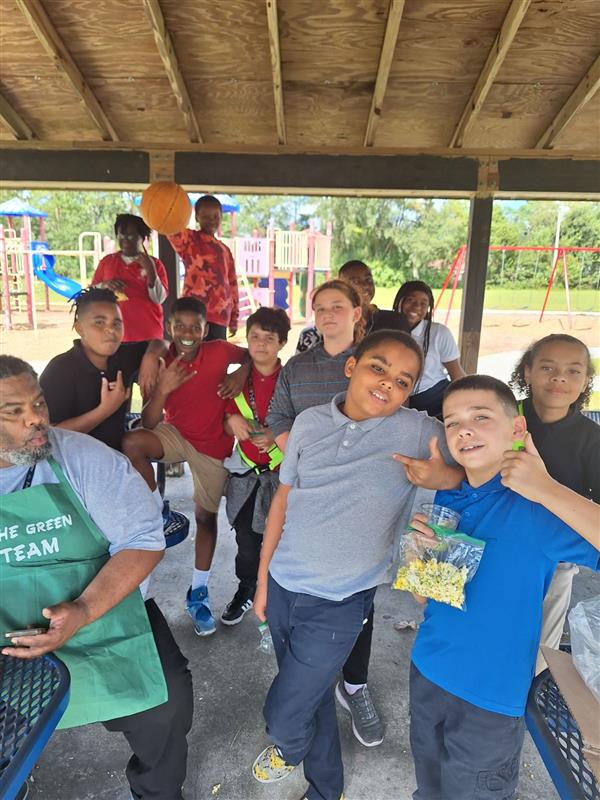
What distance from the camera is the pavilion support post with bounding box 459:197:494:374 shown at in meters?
4.81

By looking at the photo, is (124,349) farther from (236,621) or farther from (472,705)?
(472,705)

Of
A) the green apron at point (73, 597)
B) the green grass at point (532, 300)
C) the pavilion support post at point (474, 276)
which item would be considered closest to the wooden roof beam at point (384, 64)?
the pavilion support post at point (474, 276)

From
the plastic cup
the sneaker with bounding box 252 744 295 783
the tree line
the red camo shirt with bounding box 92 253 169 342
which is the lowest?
the sneaker with bounding box 252 744 295 783

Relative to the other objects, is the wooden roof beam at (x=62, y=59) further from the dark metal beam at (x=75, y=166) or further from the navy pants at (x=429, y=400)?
the navy pants at (x=429, y=400)

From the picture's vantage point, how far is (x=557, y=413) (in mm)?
2092

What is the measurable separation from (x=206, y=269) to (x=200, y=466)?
7.38ft

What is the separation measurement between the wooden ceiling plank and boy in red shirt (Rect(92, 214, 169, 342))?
3.42 m

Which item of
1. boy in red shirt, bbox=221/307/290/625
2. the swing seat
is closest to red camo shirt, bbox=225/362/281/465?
boy in red shirt, bbox=221/307/290/625

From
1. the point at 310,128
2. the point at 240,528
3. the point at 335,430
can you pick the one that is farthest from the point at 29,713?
the point at 310,128

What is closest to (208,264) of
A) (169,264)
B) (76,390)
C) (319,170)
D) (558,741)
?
(169,264)

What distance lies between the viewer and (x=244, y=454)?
9.61ft

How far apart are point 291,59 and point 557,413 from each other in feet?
10.9

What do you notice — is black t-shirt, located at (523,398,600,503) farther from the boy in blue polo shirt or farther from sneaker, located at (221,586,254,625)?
sneaker, located at (221,586,254,625)

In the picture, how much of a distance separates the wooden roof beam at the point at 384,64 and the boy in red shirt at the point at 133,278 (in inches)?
79.2
